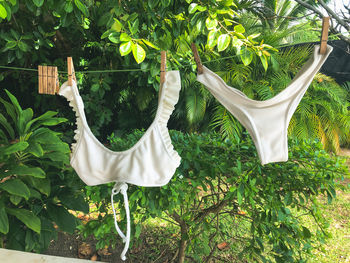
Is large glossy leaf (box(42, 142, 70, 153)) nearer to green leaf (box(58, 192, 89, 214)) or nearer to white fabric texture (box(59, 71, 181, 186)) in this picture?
green leaf (box(58, 192, 89, 214))

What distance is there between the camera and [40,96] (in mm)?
3629

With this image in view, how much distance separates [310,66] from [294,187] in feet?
2.19

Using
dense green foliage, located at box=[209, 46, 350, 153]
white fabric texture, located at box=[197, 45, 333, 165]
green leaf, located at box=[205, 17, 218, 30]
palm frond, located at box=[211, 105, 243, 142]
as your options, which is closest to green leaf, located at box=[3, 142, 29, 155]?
white fabric texture, located at box=[197, 45, 333, 165]

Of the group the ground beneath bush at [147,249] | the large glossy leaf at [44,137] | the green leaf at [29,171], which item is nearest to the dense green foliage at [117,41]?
the large glossy leaf at [44,137]

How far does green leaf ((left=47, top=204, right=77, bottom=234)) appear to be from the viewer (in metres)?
1.87

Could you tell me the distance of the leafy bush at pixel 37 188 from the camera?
5.64 ft

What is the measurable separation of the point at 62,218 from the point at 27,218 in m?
0.22

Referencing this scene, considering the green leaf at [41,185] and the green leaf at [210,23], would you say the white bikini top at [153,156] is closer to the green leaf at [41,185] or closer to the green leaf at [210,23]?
the green leaf at [210,23]

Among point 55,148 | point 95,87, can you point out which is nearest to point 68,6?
point 55,148

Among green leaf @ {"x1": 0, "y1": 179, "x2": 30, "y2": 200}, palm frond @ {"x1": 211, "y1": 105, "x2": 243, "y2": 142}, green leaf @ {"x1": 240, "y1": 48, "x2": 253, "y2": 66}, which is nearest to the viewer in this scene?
green leaf @ {"x1": 240, "y1": 48, "x2": 253, "y2": 66}

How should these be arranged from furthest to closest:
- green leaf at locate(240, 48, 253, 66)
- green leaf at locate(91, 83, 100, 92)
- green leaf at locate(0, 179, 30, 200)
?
green leaf at locate(91, 83, 100, 92) → green leaf at locate(0, 179, 30, 200) → green leaf at locate(240, 48, 253, 66)

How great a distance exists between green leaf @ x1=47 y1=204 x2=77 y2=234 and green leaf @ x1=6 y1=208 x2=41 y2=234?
179 mm

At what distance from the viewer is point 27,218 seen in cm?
173

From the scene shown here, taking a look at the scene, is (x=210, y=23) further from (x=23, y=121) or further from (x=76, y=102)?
(x=23, y=121)
